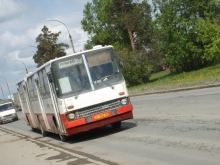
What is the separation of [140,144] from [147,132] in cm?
187

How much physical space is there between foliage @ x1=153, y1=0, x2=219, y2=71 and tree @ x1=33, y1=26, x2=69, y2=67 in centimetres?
2819

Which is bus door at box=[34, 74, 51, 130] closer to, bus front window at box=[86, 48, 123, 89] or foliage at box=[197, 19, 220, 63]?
bus front window at box=[86, 48, 123, 89]

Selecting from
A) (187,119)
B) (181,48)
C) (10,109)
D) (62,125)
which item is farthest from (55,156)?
(181,48)

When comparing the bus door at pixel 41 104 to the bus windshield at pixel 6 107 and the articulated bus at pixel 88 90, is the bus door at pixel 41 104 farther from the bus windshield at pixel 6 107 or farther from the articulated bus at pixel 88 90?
the bus windshield at pixel 6 107

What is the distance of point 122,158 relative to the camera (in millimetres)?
10195

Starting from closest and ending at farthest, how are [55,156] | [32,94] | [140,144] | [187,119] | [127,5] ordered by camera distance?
[140,144], [55,156], [187,119], [32,94], [127,5]

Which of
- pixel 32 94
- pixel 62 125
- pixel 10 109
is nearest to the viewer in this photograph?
pixel 62 125

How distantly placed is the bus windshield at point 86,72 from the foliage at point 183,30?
181ft

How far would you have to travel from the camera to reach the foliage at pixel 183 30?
230 feet

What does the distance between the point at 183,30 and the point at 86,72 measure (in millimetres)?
59926

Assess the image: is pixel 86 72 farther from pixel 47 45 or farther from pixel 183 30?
pixel 47 45

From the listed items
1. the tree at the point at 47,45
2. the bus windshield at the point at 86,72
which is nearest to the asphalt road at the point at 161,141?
the bus windshield at the point at 86,72

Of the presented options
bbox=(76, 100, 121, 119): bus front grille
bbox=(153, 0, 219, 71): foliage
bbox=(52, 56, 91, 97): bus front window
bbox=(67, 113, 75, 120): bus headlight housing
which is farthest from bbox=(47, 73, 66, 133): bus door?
bbox=(153, 0, 219, 71): foliage

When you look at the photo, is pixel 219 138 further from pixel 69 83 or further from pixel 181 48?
pixel 181 48
